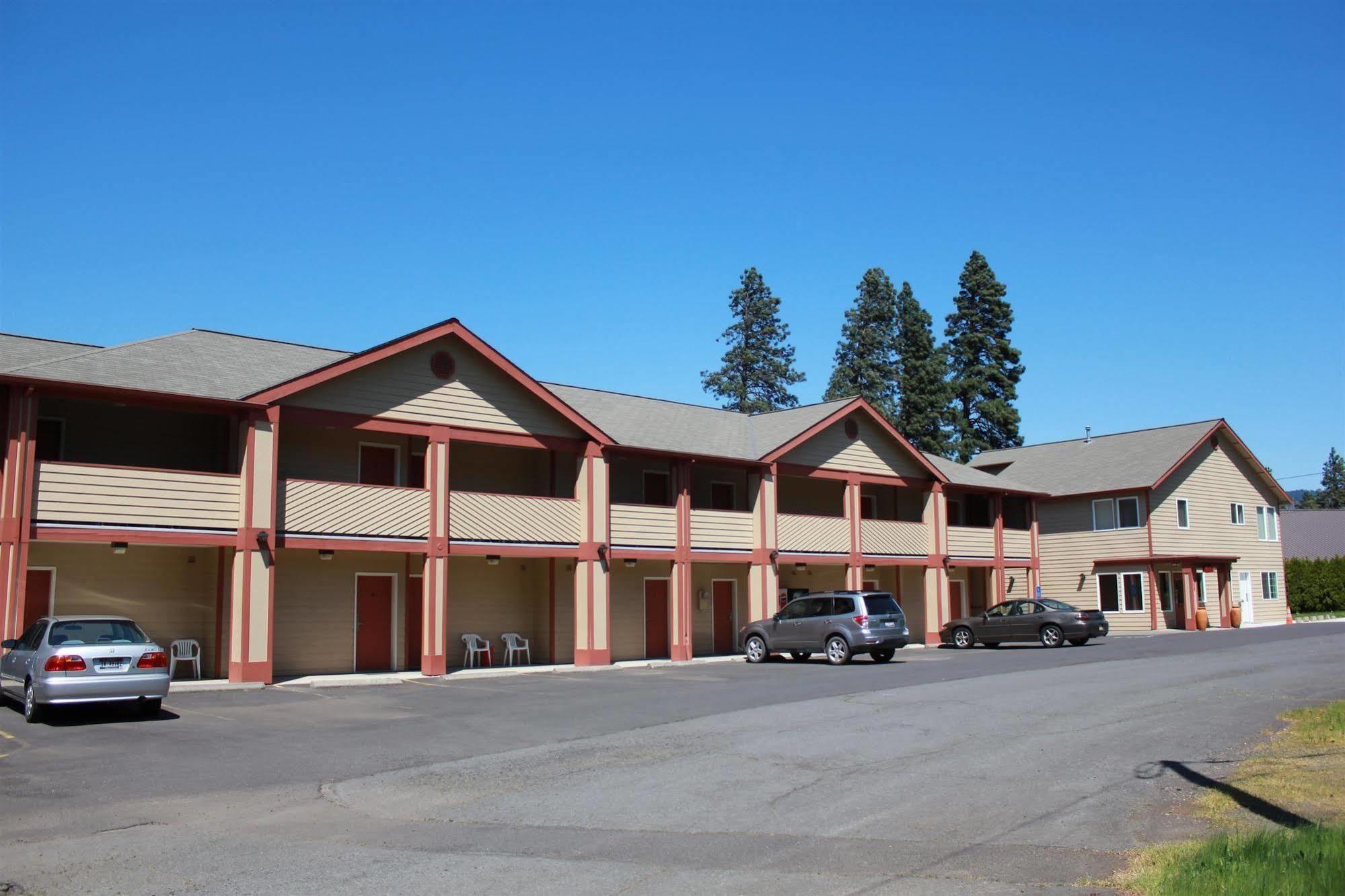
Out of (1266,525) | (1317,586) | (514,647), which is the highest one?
(1266,525)

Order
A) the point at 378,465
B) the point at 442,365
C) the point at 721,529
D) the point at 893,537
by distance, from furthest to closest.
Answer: the point at 893,537 < the point at 721,529 < the point at 378,465 < the point at 442,365

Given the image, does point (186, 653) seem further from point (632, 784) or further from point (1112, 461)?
point (1112, 461)

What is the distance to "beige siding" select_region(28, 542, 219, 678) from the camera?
2245cm

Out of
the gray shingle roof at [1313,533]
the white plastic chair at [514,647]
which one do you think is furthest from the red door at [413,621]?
the gray shingle roof at [1313,533]

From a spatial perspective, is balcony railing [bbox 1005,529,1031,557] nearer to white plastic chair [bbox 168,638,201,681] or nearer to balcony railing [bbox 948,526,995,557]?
balcony railing [bbox 948,526,995,557]

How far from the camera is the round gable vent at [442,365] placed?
86.4 feet

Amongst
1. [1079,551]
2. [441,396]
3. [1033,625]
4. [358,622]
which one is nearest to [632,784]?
[358,622]

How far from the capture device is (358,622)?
26.2 metres

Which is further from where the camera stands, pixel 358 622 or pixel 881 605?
pixel 881 605

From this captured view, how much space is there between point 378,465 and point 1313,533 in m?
72.9

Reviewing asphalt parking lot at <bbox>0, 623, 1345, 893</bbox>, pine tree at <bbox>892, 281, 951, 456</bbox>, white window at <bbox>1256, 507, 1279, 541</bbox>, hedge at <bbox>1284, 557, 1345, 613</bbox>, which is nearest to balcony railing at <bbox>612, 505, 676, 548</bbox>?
asphalt parking lot at <bbox>0, 623, 1345, 893</bbox>

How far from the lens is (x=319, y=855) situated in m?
8.99

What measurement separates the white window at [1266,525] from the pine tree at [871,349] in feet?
73.1

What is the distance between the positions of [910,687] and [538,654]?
474 inches
